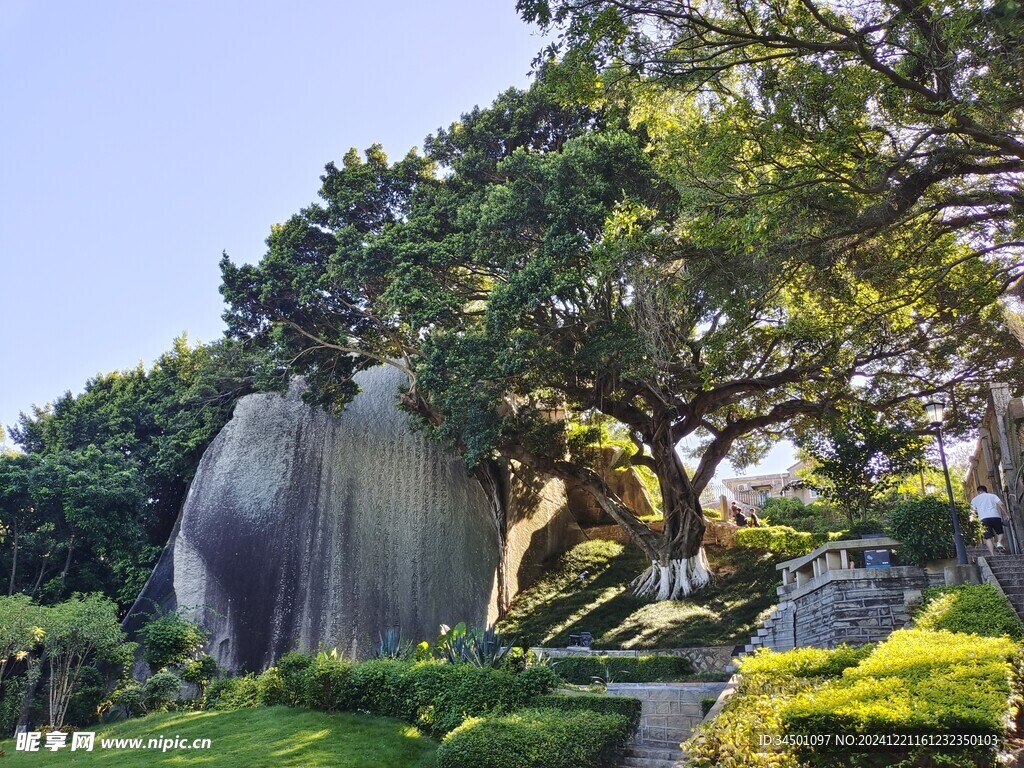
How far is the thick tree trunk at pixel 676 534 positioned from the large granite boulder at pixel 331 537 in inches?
187

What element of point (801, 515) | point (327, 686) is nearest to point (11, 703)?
point (327, 686)

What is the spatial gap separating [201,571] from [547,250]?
1319 cm

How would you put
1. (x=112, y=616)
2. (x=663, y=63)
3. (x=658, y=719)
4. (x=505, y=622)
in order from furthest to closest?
(x=505, y=622)
(x=112, y=616)
(x=658, y=719)
(x=663, y=63)

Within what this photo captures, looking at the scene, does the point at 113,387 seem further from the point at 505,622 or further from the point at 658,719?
the point at 658,719

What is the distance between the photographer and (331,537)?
69.9 feet

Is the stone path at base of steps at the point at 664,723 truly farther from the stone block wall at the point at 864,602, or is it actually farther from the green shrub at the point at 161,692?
the green shrub at the point at 161,692

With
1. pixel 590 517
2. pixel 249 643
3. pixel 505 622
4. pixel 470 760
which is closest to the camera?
pixel 470 760

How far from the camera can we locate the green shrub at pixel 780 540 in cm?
A: 2039

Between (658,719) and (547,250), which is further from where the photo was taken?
(547,250)

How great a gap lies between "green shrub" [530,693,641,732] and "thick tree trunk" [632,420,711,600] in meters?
9.04

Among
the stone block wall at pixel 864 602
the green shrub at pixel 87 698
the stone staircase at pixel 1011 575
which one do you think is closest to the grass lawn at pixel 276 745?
the green shrub at pixel 87 698

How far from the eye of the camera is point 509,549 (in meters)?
22.7

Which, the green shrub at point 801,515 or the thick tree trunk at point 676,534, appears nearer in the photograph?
the thick tree trunk at point 676,534

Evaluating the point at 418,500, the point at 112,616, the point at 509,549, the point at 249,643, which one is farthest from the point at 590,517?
the point at 112,616
